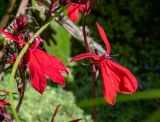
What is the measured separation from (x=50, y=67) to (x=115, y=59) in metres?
1.74

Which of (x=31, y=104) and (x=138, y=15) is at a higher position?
(x=138, y=15)

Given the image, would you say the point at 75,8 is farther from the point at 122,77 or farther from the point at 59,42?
the point at 59,42

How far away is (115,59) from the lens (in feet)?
9.02

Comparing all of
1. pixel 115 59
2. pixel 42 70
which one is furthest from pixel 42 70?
pixel 115 59

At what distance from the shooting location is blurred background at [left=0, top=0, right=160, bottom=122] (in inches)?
83.3

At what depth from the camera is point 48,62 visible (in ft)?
3.41

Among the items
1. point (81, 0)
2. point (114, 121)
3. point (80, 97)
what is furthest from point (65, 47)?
point (81, 0)

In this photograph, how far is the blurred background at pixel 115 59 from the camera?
212 centimetres

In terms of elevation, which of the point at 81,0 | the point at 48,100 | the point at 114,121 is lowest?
the point at 114,121

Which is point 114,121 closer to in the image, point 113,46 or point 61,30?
point 61,30

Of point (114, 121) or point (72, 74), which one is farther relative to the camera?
point (72, 74)

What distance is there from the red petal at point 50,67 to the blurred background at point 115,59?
1.00ft

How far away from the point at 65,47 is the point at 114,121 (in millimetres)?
464

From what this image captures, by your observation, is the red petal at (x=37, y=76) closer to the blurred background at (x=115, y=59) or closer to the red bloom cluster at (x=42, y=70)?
the red bloom cluster at (x=42, y=70)
